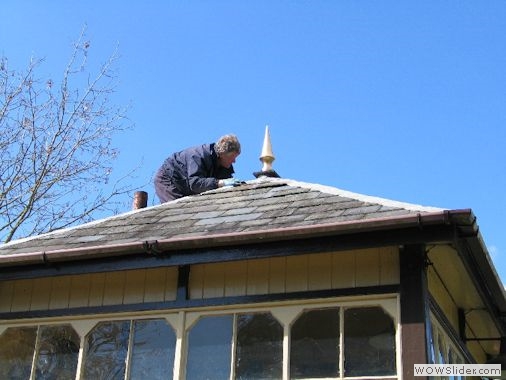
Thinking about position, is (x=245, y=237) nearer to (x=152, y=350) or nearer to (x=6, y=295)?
(x=152, y=350)

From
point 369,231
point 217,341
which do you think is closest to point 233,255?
point 217,341

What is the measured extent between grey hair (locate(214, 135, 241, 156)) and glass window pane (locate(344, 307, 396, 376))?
11.9 feet

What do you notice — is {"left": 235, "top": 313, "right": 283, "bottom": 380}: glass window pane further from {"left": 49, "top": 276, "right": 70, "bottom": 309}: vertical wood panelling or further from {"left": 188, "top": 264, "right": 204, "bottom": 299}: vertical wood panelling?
{"left": 49, "top": 276, "right": 70, "bottom": 309}: vertical wood panelling

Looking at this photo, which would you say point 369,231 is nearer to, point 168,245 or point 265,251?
point 265,251

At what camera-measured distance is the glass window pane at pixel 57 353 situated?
733cm

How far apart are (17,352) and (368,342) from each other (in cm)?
318

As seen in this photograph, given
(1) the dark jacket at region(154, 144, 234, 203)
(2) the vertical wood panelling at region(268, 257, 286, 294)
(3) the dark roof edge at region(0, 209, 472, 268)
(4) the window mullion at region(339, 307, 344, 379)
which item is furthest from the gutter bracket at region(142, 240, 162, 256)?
(1) the dark jacket at region(154, 144, 234, 203)

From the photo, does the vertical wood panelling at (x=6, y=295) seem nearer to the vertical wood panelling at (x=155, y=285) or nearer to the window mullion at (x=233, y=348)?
the vertical wood panelling at (x=155, y=285)

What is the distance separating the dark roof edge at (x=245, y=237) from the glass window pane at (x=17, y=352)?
64 centimetres

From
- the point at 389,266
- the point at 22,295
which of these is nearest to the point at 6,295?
the point at 22,295

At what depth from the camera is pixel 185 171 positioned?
32.2ft

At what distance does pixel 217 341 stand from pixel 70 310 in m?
1.43

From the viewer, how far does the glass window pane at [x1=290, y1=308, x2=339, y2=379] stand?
6.49 metres

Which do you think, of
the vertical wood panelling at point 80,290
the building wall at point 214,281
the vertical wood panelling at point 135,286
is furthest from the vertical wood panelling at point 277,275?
the vertical wood panelling at point 80,290
